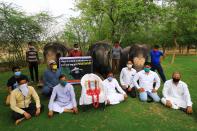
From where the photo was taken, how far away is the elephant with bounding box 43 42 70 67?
12.1 metres

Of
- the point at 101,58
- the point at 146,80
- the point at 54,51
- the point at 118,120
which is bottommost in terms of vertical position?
the point at 118,120

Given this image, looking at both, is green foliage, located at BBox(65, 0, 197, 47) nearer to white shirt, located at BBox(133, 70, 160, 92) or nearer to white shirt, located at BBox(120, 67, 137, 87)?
white shirt, located at BBox(120, 67, 137, 87)

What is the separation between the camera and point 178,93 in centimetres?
862

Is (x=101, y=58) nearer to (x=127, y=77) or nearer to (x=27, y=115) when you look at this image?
(x=127, y=77)

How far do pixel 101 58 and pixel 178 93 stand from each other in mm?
4392

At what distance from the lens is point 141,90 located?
922 cm

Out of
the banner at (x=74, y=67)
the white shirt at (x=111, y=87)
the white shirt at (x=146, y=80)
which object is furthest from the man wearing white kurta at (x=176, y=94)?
the banner at (x=74, y=67)

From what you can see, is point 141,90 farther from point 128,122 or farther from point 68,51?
point 68,51

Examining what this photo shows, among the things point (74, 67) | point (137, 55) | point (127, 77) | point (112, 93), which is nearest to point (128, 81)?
point (127, 77)

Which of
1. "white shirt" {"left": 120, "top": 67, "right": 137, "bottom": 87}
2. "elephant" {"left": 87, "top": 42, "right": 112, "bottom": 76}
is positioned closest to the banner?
"elephant" {"left": 87, "top": 42, "right": 112, "bottom": 76}

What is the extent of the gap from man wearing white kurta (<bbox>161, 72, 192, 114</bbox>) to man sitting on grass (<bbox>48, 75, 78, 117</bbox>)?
120 inches

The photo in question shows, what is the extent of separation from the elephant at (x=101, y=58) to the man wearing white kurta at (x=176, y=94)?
3895 millimetres

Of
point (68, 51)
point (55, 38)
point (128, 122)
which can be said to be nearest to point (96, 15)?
point (55, 38)

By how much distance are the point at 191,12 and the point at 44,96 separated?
64.9 feet
